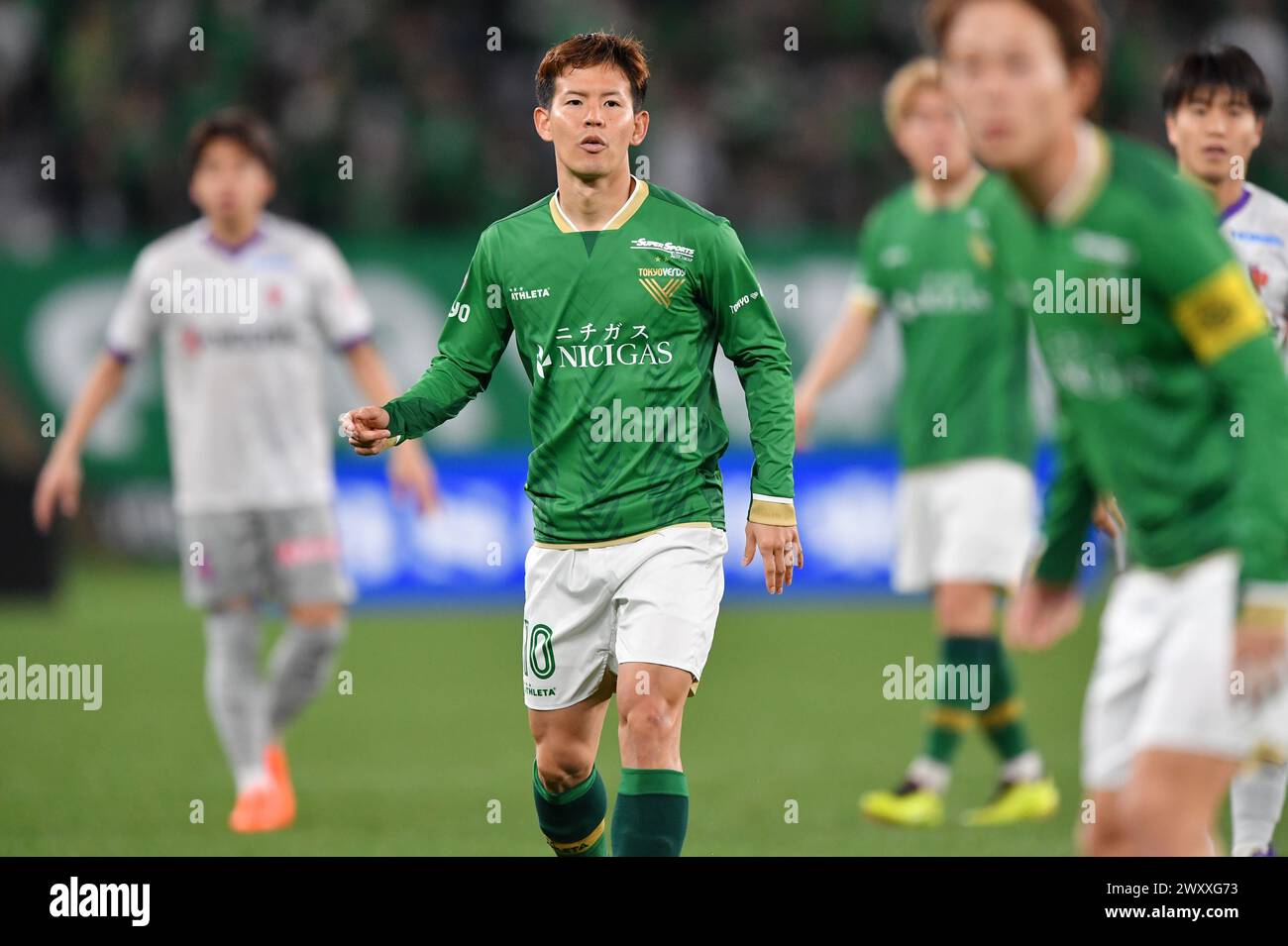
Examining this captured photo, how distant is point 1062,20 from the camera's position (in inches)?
155

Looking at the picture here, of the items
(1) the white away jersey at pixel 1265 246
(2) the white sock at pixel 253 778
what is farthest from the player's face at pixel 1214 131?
(2) the white sock at pixel 253 778

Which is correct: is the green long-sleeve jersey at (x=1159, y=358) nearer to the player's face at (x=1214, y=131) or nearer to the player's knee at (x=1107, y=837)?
the player's knee at (x=1107, y=837)

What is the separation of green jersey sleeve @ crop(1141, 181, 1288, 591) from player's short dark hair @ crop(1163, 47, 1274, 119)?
187 cm

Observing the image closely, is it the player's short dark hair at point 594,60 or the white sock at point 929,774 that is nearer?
the player's short dark hair at point 594,60

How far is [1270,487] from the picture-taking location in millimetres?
3680

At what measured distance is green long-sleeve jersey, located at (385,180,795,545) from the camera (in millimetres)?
5355

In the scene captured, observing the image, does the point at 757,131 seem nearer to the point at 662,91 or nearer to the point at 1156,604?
the point at 662,91

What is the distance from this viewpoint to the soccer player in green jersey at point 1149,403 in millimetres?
3752

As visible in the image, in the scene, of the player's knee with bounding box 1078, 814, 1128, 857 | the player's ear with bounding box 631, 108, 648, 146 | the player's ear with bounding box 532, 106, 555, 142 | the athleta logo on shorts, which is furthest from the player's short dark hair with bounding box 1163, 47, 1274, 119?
the player's knee with bounding box 1078, 814, 1128, 857

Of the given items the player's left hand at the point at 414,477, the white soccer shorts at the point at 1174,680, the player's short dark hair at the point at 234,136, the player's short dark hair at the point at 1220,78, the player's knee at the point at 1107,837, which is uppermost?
the player's short dark hair at the point at 234,136

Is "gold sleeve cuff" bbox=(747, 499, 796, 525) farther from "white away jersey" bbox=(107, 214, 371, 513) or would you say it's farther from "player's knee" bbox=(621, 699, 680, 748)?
"white away jersey" bbox=(107, 214, 371, 513)

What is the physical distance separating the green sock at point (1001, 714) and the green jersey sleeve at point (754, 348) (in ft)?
8.78

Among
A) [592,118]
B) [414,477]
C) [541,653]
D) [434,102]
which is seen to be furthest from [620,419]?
[434,102]
